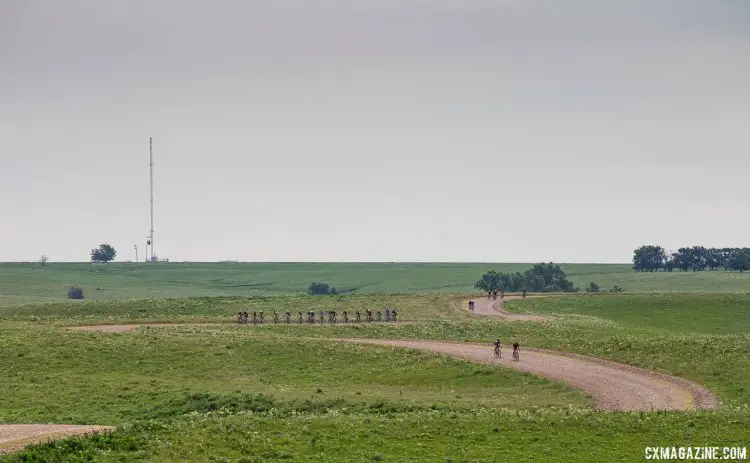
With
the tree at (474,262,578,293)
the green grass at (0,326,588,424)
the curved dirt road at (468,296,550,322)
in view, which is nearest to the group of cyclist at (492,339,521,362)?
the green grass at (0,326,588,424)

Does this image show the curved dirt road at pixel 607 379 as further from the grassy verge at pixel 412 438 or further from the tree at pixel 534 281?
the tree at pixel 534 281

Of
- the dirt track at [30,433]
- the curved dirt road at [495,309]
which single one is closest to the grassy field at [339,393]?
the dirt track at [30,433]

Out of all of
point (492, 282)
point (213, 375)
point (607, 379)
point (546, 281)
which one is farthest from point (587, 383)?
point (492, 282)

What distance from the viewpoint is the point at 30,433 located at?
4397cm

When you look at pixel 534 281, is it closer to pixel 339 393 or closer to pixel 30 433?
pixel 339 393

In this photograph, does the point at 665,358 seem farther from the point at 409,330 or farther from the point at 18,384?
the point at 18,384

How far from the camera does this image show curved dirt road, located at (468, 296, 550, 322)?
366 ft

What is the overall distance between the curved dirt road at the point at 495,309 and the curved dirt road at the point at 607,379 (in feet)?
101

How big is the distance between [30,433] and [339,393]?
19.4 metres

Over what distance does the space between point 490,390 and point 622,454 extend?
70.0ft

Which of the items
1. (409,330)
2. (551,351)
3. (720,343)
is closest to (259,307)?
(409,330)

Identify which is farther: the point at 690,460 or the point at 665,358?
the point at 665,358

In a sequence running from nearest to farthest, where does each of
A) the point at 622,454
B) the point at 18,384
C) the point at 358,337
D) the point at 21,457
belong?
the point at 21,457 < the point at 622,454 < the point at 18,384 < the point at 358,337

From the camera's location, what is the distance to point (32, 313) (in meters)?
127
